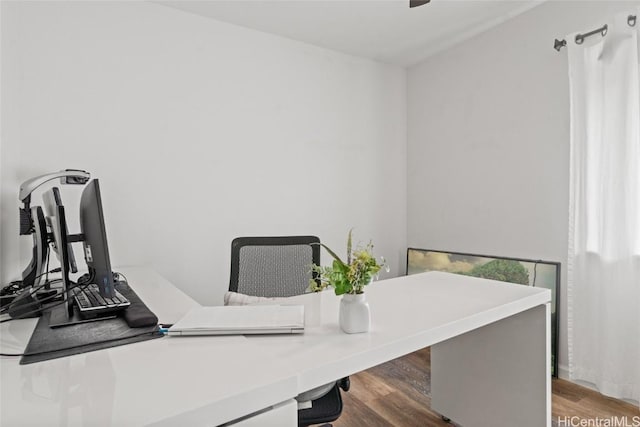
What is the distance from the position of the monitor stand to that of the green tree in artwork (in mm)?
2527

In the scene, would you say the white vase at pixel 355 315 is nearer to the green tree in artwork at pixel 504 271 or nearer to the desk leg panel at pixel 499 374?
the desk leg panel at pixel 499 374

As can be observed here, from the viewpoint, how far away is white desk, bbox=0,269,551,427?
0.67 meters

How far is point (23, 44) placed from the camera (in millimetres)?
2055

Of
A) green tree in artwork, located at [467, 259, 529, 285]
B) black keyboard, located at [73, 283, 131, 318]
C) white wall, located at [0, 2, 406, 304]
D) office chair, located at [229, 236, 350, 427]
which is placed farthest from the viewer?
green tree in artwork, located at [467, 259, 529, 285]

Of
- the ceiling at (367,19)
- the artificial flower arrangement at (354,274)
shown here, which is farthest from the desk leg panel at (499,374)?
the ceiling at (367,19)

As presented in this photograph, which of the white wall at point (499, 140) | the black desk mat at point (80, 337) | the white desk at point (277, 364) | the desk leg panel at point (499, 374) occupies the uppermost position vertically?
the white wall at point (499, 140)

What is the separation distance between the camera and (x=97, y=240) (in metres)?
1.04

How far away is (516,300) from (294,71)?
2.38 m

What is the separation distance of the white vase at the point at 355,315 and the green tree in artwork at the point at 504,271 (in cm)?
199

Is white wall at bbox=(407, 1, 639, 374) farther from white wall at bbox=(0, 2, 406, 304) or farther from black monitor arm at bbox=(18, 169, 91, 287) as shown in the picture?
black monitor arm at bbox=(18, 169, 91, 287)

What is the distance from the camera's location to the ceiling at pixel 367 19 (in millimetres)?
2469

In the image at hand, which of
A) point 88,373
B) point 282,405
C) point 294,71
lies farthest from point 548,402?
point 294,71

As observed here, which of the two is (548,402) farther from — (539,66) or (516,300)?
(539,66)

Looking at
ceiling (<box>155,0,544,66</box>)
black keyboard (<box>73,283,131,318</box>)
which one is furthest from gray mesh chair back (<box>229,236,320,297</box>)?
ceiling (<box>155,0,544,66</box>)
